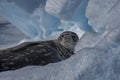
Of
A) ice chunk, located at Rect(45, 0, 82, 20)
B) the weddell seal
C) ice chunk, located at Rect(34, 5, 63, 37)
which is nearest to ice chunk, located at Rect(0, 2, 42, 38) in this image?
ice chunk, located at Rect(34, 5, 63, 37)

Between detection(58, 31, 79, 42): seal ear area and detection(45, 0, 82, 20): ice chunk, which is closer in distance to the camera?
detection(45, 0, 82, 20): ice chunk

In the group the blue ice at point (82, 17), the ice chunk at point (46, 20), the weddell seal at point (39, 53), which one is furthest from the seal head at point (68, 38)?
the blue ice at point (82, 17)

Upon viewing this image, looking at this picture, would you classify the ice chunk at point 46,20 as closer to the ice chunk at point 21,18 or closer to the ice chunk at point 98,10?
the ice chunk at point 21,18

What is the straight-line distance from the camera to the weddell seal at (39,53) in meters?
3.19

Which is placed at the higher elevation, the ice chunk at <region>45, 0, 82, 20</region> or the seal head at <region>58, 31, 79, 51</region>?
the ice chunk at <region>45, 0, 82, 20</region>

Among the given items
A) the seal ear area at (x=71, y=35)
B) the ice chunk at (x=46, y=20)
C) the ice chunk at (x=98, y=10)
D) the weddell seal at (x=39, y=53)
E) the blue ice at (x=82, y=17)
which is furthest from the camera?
the ice chunk at (x=46, y=20)

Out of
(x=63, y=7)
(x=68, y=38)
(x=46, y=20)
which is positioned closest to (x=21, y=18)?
(x=46, y=20)

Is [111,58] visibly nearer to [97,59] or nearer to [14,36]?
[97,59]

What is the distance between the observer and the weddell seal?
10.5ft

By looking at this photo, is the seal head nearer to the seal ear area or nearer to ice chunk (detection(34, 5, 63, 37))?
the seal ear area

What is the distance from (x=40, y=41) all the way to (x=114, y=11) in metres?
1.79

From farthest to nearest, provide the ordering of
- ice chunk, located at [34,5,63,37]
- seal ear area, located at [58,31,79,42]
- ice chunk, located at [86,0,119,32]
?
1. ice chunk, located at [34,5,63,37]
2. seal ear area, located at [58,31,79,42]
3. ice chunk, located at [86,0,119,32]

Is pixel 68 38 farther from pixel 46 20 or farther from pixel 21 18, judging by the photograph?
pixel 21 18

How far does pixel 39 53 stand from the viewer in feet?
11.5
